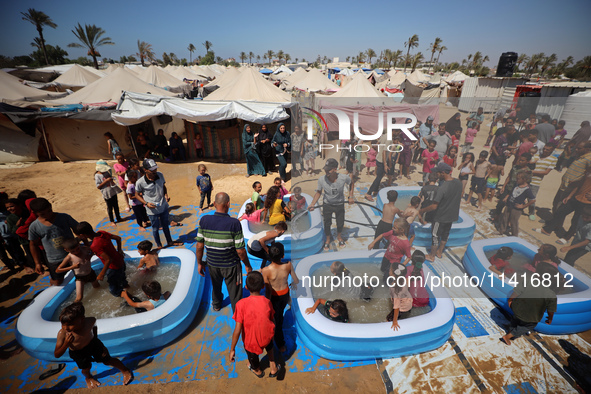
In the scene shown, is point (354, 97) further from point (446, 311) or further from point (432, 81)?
point (432, 81)

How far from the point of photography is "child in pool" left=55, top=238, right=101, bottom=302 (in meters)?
3.56

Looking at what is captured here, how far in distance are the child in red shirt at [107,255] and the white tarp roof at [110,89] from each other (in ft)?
35.4

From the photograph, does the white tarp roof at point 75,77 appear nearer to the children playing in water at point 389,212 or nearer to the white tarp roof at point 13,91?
the white tarp roof at point 13,91

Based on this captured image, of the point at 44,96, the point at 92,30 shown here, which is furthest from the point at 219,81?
the point at 92,30

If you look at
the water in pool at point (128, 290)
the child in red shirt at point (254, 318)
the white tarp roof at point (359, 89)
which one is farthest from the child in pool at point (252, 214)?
the white tarp roof at point (359, 89)

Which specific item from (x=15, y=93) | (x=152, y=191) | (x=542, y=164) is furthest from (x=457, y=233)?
(x=15, y=93)

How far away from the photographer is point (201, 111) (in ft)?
32.1

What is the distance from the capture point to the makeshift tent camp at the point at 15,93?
11188 mm

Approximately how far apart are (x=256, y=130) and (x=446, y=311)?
31.8 feet

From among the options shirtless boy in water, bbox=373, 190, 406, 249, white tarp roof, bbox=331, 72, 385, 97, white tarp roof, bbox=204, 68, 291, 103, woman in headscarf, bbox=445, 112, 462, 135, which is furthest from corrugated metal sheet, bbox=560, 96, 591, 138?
white tarp roof, bbox=204, 68, 291, 103

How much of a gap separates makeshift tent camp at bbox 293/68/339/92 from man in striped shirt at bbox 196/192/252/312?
731 inches

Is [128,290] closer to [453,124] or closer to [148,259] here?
[148,259]

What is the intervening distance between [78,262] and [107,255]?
35 centimetres

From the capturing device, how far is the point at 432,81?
27609 mm
